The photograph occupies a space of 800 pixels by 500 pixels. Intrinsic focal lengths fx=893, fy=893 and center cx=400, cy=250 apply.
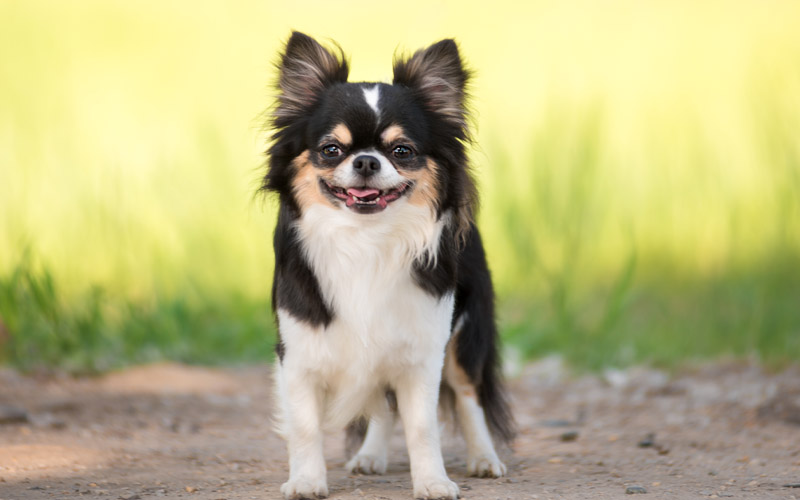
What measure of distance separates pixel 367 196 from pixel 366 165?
130 mm

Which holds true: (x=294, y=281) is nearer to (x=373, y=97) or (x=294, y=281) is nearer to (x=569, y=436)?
(x=373, y=97)

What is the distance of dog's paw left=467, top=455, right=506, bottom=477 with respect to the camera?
329 centimetres

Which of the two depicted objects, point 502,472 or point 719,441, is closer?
point 502,472

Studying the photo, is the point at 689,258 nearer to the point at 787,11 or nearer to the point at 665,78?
the point at 665,78

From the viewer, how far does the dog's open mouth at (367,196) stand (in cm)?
288

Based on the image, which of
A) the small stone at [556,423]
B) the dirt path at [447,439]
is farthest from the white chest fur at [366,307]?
the small stone at [556,423]

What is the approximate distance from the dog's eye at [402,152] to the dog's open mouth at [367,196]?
0.30 feet

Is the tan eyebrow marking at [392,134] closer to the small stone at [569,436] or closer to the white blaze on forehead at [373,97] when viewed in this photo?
the white blaze on forehead at [373,97]

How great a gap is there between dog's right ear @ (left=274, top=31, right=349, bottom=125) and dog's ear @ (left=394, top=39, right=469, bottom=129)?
0.25 metres

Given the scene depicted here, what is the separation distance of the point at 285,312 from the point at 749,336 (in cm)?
363

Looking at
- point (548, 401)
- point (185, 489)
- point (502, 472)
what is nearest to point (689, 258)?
point (548, 401)

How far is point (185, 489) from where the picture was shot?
2.97 m

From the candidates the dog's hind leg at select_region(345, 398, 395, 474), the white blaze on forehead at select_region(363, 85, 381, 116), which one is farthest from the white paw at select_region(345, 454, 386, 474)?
the white blaze on forehead at select_region(363, 85, 381, 116)

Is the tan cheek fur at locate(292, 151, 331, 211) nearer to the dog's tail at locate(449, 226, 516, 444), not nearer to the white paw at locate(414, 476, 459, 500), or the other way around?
the dog's tail at locate(449, 226, 516, 444)
